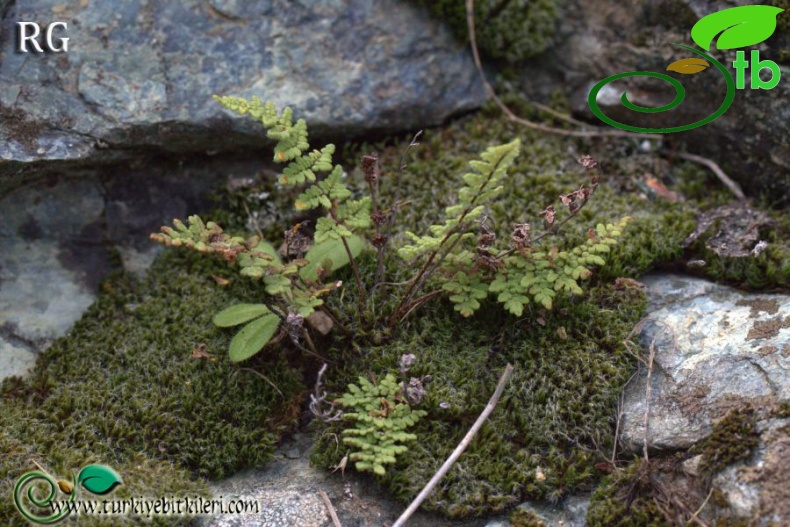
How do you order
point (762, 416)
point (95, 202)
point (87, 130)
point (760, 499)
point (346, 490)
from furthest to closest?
point (95, 202) → point (87, 130) → point (346, 490) → point (762, 416) → point (760, 499)

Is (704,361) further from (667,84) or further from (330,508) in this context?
(667,84)

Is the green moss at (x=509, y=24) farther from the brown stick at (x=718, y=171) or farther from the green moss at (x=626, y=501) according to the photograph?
the green moss at (x=626, y=501)

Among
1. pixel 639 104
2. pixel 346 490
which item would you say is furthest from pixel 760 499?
pixel 639 104

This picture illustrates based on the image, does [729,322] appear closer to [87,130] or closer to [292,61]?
[292,61]

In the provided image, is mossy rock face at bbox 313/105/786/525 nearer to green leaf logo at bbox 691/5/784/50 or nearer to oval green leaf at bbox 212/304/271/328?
oval green leaf at bbox 212/304/271/328

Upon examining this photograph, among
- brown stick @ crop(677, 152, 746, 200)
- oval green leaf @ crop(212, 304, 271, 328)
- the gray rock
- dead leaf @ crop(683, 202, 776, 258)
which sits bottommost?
the gray rock

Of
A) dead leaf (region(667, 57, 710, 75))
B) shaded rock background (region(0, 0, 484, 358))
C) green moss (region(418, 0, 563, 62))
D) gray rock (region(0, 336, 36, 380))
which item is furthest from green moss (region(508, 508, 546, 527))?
green moss (region(418, 0, 563, 62))

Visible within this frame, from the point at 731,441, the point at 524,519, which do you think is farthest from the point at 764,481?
the point at 524,519
